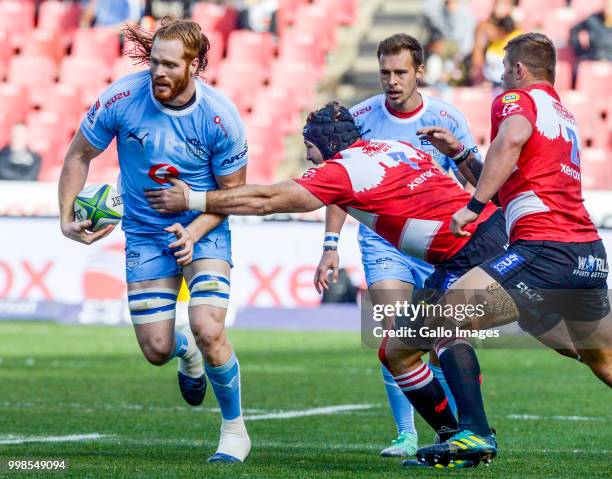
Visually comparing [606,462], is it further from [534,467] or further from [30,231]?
[30,231]

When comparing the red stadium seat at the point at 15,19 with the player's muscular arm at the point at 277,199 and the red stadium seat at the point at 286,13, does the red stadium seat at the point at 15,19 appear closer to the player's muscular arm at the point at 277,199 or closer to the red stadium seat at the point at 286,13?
the red stadium seat at the point at 286,13

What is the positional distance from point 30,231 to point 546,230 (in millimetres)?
12910

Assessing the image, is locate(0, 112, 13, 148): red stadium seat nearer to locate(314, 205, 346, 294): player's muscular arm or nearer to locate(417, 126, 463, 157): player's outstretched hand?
locate(314, 205, 346, 294): player's muscular arm

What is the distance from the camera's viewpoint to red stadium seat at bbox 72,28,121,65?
25828 millimetres

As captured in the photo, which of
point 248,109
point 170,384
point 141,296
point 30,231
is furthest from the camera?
point 248,109

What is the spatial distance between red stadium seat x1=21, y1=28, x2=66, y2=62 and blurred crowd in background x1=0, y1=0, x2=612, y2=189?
3cm

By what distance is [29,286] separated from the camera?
18.8 metres

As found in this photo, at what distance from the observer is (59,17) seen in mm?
27078

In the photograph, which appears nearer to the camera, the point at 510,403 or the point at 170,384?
the point at 510,403

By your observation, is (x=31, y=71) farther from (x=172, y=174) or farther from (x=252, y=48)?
(x=172, y=174)

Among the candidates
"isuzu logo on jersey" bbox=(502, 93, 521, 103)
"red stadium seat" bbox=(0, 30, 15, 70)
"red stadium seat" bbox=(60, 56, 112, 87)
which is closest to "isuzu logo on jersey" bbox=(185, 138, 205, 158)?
"isuzu logo on jersey" bbox=(502, 93, 521, 103)

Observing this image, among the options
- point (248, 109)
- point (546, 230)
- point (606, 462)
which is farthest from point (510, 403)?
point (248, 109)

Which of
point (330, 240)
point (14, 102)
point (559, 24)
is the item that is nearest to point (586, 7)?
point (559, 24)

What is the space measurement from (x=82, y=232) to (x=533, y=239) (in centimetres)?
259
